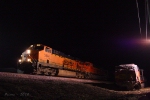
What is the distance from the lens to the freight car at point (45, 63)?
1891 centimetres

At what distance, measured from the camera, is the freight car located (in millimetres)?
18906

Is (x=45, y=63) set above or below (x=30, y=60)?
below

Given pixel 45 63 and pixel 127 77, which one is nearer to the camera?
pixel 45 63

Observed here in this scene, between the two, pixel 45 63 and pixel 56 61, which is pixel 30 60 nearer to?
pixel 45 63

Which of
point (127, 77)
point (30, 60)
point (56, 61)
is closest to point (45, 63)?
point (30, 60)

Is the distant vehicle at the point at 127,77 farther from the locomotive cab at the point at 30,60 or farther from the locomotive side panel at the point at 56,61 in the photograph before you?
the locomotive cab at the point at 30,60

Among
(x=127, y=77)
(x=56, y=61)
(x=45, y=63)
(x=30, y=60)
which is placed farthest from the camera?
(x=56, y=61)

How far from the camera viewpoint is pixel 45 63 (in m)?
20.1

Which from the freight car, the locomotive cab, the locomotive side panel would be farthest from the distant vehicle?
the locomotive cab

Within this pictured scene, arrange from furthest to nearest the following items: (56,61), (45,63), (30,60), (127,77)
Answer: (56,61)
(127,77)
(45,63)
(30,60)

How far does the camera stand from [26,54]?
1975 centimetres

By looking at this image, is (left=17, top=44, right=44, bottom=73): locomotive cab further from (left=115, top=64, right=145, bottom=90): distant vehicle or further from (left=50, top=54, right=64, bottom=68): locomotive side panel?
(left=115, top=64, right=145, bottom=90): distant vehicle

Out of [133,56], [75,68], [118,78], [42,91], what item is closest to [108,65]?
[133,56]

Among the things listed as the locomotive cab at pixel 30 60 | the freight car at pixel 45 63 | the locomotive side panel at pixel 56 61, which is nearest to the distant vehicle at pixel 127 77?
the locomotive side panel at pixel 56 61
